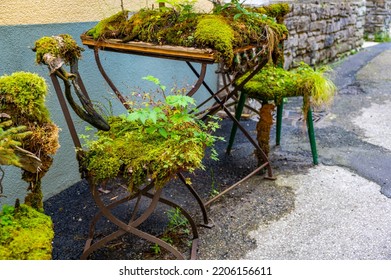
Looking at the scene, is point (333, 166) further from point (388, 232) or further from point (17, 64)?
point (17, 64)

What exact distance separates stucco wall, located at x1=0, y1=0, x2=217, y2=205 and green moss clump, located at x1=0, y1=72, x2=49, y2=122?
103 centimetres

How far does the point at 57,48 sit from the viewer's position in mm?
2248

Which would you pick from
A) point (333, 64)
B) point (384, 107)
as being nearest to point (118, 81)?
point (384, 107)

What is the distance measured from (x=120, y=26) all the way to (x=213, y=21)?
2.10 feet

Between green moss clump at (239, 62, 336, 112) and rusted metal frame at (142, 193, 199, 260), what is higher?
green moss clump at (239, 62, 336, 112)

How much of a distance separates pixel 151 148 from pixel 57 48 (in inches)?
26.5

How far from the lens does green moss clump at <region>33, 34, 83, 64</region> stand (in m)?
2.21

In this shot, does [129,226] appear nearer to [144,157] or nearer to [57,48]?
[144,157]

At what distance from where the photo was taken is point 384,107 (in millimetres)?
5906

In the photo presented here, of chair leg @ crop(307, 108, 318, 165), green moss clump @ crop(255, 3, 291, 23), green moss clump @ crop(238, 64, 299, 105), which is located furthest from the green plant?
green moss clump @ crop(255, 3, 291, 23)

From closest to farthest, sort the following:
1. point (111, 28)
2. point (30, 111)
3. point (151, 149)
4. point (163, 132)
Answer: point (30, 111) < point (151, 149) < point (163, 132) < point (111, 28)

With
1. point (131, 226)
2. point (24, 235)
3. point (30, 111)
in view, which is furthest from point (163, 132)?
point (24, 235)

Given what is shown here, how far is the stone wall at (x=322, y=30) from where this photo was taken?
6.91 m

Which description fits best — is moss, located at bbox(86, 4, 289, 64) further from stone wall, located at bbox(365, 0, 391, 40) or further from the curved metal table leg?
stone wall, located at bbox(365, 0, 391, 40)
